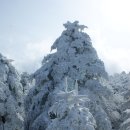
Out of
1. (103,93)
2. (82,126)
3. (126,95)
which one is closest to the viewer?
(82,126)

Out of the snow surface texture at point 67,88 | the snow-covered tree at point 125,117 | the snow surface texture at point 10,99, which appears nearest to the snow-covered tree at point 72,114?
the snow-covered tree at point 125,117

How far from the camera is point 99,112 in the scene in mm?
25109

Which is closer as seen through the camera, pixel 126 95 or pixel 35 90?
pixel 35 90

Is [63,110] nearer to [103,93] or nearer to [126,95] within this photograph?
[103,93]

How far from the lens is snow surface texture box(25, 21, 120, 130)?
86.9 ft

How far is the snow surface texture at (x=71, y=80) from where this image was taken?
2650cm

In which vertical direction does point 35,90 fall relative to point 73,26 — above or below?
below

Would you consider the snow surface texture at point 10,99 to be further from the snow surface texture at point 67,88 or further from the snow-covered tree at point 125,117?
the snow-covered tree at point 125,117

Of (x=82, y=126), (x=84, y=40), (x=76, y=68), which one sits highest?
(x=84, y=40)

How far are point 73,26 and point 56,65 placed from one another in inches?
131

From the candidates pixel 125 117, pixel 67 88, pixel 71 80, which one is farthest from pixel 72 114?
pixel 71 80

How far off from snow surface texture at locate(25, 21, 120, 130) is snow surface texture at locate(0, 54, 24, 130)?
95 cm

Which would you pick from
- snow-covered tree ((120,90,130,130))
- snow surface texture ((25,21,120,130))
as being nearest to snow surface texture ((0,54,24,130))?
snow surface texture ((25,21,120,130))

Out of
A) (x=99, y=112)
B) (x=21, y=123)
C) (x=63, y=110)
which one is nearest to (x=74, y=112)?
(x=63, y=110)
